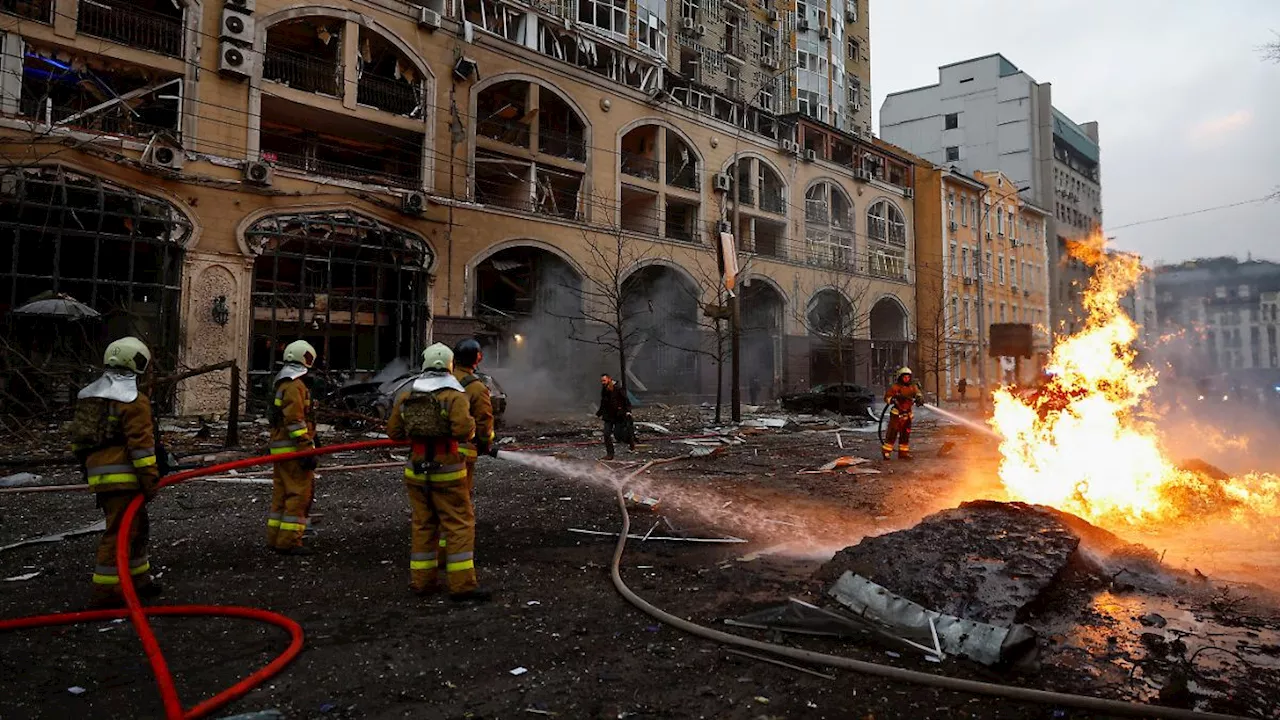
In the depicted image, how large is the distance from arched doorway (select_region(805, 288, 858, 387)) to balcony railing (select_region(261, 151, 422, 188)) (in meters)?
22.2

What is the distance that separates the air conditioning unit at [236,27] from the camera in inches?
780

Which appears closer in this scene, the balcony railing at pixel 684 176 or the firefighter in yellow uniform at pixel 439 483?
the firefighter in yellow uniform at pixel 439 483

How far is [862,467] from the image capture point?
1242cm

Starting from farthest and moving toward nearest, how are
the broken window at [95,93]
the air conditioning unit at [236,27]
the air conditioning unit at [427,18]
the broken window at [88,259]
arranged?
the air conditioning unit at [427,18], the air conditioning unit at [236,27], the broken window at [95,93], the broken window at [88,259]

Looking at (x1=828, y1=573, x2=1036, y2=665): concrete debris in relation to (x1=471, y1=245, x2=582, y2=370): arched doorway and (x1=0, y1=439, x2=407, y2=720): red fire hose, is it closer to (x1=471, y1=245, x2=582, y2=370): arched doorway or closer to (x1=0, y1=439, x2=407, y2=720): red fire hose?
(x1=0, y1=439, x2=407, y2=720): red fire hose

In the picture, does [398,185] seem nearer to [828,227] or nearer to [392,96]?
[392,96]

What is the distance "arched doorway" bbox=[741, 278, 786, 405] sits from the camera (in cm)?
3631

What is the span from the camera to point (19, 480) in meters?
9.91

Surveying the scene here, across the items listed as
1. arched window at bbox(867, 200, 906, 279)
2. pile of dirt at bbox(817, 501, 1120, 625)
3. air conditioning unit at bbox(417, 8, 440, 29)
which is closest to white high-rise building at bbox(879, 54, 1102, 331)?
arched window at bbox(867, 200, 906, 279)

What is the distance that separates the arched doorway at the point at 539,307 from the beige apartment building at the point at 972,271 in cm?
2413

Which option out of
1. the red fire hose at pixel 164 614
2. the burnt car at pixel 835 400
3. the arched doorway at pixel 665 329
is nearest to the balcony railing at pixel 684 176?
the arched doorway at pixel 665 329

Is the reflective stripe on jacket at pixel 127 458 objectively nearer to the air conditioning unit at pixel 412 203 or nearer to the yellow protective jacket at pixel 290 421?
the yellow protective jacket at pixel 290 421

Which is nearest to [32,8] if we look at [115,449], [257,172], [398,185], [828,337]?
[257,172]

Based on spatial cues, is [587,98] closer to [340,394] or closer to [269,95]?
[269,95]
